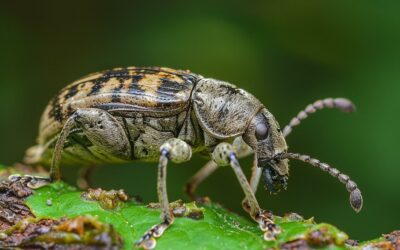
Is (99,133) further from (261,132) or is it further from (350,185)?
(350,185)

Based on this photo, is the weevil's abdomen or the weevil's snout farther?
the weevil's abdomen

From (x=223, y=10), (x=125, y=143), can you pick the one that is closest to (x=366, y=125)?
(x=223, y=10)

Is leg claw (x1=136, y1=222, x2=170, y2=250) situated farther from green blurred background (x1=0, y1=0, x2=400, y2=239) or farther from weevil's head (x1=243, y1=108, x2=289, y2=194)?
green blurred background (x1=0, y1=0, x2=400, y2=239)

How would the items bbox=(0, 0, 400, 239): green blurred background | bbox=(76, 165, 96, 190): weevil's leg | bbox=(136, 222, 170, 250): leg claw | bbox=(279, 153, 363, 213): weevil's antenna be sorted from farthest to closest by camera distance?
bbox=(0, 0, 400, 239): green blurred background → bbox=(76, 165, 96, 190): weevil's leg → bbox=(279, 153, 363, 213): weevil's antenna → bbox=(136, 222, 170, 250): leg claw

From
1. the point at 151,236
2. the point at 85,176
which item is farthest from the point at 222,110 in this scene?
the point at 85,176

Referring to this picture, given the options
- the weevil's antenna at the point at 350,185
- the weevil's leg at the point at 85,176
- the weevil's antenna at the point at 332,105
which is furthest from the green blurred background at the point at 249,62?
the weevil's antenna at the point at 350,185

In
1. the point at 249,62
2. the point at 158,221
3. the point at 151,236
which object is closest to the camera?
the point at 151,236

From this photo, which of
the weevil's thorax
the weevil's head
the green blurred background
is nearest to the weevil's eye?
the weevil's head
